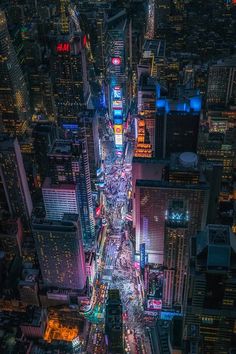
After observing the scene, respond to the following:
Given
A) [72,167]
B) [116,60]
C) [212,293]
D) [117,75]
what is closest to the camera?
[212,293]

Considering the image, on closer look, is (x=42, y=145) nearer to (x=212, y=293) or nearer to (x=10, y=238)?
(x=10, y=238)

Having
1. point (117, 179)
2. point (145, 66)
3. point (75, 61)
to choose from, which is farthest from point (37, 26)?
point (117, 179)

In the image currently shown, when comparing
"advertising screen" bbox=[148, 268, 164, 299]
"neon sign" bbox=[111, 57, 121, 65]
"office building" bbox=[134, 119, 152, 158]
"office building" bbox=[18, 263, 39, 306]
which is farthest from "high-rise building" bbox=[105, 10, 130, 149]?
"office building" bbox=[18, 263, 39, 306]

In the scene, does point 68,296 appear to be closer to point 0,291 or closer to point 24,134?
point 0,291

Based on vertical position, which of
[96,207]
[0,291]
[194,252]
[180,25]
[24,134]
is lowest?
[0,291]

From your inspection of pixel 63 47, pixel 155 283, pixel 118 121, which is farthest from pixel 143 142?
pixel 155 283

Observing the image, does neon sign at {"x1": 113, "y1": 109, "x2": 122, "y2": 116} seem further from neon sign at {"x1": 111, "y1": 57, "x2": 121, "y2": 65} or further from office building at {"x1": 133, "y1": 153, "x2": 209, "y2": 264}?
office building at {"x1": 133, "y1": 153, "x2": 209, "y2": 264}
